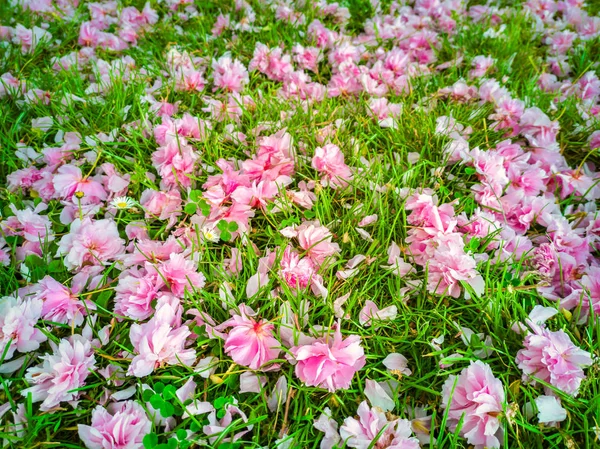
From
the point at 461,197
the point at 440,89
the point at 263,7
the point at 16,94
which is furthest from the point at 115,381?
the point at 263,7

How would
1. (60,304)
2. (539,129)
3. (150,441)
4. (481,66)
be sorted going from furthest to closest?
(481,66), (539,129), (60,304), (150,441)

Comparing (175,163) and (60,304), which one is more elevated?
(175,163)

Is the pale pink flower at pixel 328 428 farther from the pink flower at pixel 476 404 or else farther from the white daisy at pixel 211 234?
the white daisy at pixel 211 234

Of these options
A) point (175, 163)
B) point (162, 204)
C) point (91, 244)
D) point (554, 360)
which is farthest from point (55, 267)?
point (554, 360)

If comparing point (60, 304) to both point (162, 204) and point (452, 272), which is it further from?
point (452, 272)

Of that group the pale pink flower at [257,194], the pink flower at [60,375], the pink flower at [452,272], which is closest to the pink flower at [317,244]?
the pale pink flower at [257,194]

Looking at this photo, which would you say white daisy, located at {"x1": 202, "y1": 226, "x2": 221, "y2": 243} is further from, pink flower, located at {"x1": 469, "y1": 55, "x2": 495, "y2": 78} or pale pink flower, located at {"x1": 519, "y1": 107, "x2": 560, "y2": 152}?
pink flower, located at {"x1": 469, "y1": 55, "x2": 495, "y2": 78}
